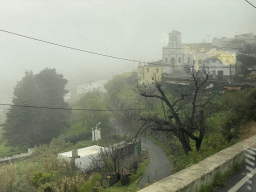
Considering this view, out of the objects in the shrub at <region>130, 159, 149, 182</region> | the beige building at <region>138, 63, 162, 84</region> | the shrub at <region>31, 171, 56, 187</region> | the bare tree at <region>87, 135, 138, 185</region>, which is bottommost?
the shrub at <region>130, 159, 149, 182</region>

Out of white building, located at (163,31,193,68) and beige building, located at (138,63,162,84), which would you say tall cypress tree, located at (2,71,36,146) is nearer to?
beige building, located at (138,63,162,84)

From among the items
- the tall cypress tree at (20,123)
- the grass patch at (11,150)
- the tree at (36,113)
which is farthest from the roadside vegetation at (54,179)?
the tall cypress tree at (20,123)

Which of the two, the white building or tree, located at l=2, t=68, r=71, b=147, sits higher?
the white building

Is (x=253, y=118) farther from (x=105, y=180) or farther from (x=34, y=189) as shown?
(x=34, y=189)

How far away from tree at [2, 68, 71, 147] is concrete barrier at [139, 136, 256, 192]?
3135 centimetres

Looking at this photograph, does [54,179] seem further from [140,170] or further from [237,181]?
[237,181]

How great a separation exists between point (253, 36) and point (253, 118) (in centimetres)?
2589

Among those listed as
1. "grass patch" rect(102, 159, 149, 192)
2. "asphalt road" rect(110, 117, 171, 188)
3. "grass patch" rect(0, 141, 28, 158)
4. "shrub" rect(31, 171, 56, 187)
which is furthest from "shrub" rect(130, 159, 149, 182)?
"grass patch" rect(0, 141, 28, 158)

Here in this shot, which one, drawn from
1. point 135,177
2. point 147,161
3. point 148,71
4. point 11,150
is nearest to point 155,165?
point 147,161

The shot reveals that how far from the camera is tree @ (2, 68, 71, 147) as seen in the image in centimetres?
3312

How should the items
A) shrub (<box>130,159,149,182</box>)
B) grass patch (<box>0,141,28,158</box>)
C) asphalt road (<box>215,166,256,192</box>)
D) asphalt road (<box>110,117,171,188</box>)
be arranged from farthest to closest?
grass patch (<box>0,141,28,158</box>) < shrub (<box>130,159,149,182</box>) < asphalt road (<box>110,117,171,188</box>) < asphalt road (<box>215,166,256,192</box>)

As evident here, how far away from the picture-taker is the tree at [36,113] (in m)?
33.1

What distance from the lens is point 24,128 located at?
3384 cm

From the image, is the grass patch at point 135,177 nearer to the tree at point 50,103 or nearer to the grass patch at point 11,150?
the grass patch at point 11,150
